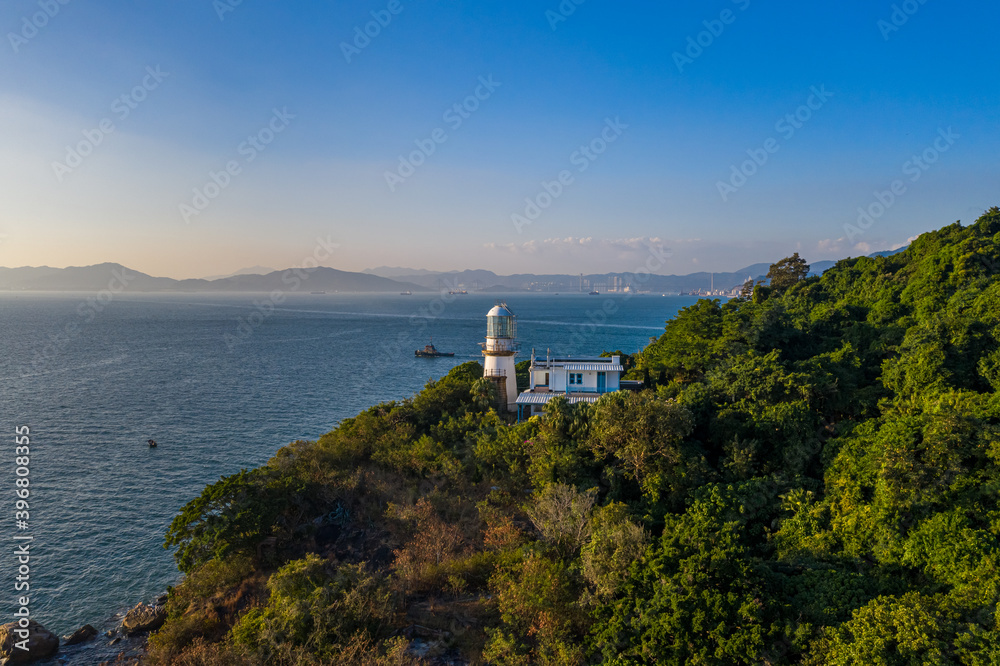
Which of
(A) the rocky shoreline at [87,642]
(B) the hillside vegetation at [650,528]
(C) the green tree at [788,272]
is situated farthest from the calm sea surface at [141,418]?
(C) the green tree at [788,272]

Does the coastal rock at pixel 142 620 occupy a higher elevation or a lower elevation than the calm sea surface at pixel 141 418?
lower

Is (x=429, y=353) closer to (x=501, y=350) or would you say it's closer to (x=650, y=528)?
(x=501, y=350)

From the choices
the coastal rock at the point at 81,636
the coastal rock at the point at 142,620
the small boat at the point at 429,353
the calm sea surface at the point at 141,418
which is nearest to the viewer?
the coastal rock at the point at 81,636

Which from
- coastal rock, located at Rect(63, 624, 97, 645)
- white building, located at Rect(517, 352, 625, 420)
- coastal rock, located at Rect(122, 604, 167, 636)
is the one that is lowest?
coastal rock, located at Rect(63, 624, 97, 645)

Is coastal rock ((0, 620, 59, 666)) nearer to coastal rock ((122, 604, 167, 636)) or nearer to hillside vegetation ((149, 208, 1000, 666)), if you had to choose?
coastal rock ((122, 604, 167, 636))

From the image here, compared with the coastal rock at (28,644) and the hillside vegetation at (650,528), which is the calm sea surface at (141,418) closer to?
the coastal rock at (28,644)

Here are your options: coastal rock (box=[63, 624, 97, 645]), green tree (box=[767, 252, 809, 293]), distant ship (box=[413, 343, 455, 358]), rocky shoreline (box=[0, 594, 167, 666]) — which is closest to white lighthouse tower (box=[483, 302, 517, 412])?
rocky shoreline (box=[0, 594, 167, 666])
